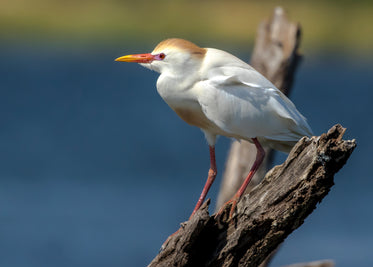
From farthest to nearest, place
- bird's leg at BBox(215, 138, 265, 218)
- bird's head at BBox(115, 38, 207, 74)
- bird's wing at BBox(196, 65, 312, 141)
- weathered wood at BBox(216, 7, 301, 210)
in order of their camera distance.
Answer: weathered wood at BBox(216, 7, 301, 210)
bird's head at BBox(115, 38, 207, 74)
bird's wing at BBox(196, 65, 312, 141)
bird's leg at BBox(215, 138, 265, 218)

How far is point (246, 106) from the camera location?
4371mm

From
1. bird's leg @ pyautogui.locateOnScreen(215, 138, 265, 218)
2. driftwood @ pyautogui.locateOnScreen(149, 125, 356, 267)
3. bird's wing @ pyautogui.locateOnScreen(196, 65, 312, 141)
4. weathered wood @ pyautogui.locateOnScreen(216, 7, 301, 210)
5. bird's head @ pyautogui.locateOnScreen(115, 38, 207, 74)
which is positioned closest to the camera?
driftwood @ pyautogui.locateOnScreen(149, 125, 356, 267)

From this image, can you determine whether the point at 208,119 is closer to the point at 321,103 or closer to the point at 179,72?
the point at 179,72

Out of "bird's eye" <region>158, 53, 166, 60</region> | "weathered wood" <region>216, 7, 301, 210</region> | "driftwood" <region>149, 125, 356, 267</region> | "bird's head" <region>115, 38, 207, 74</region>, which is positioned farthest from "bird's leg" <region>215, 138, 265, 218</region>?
"weathered wood" <region>216, 7, 301, 210</region>

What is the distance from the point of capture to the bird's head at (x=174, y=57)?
4457mm

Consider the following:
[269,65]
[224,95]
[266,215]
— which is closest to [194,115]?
[224,95]

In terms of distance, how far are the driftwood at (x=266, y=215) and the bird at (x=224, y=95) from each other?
392mm

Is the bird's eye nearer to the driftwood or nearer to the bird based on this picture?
the bird

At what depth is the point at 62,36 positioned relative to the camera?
61.7ft

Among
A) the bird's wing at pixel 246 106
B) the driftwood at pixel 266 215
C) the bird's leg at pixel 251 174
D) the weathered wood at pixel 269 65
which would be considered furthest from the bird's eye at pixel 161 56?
the weathered wood at pixel 269 65

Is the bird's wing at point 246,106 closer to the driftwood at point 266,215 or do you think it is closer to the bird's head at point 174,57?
the bird's head at point 174,57

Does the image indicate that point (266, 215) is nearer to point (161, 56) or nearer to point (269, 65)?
point (161, 56)

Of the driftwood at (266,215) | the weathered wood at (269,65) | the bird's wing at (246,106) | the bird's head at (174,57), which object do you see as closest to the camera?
the driftwood at (266,215)

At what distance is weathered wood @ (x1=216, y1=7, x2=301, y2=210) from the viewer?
676 cm
